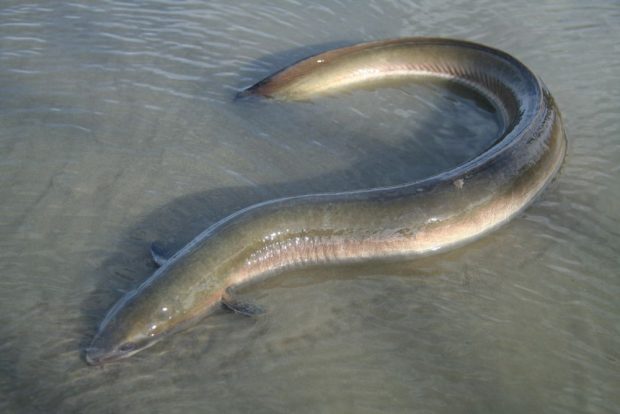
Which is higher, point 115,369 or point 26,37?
point 26,37

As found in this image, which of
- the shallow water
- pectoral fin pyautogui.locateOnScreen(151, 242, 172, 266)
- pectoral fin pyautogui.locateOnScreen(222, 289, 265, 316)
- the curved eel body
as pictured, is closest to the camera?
the shallow water

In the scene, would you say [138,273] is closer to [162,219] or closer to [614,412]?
[162,219]

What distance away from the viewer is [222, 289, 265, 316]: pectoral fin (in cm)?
310

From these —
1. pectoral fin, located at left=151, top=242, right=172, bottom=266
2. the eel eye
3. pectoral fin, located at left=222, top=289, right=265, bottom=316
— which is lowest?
the eel eye

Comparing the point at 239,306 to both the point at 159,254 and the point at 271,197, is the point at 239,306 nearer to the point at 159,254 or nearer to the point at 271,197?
the point at 159,254

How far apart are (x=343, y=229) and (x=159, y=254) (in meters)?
0.97

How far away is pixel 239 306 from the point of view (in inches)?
123

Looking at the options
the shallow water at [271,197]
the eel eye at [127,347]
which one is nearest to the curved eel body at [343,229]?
the eel eye at [127,347]

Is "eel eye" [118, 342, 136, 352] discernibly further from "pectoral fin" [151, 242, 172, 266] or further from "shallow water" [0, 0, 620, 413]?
"pectoral fin" [151, 242, 172, 266]

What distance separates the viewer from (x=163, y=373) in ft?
9.17

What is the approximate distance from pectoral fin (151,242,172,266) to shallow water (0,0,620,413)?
82mm

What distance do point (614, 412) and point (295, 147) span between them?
8.21 ft

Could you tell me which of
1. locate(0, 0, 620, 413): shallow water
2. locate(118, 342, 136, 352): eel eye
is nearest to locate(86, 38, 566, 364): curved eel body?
locate(118, 342, 136, 352): eel eye

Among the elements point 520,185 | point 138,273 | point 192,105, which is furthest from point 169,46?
point 520,185
